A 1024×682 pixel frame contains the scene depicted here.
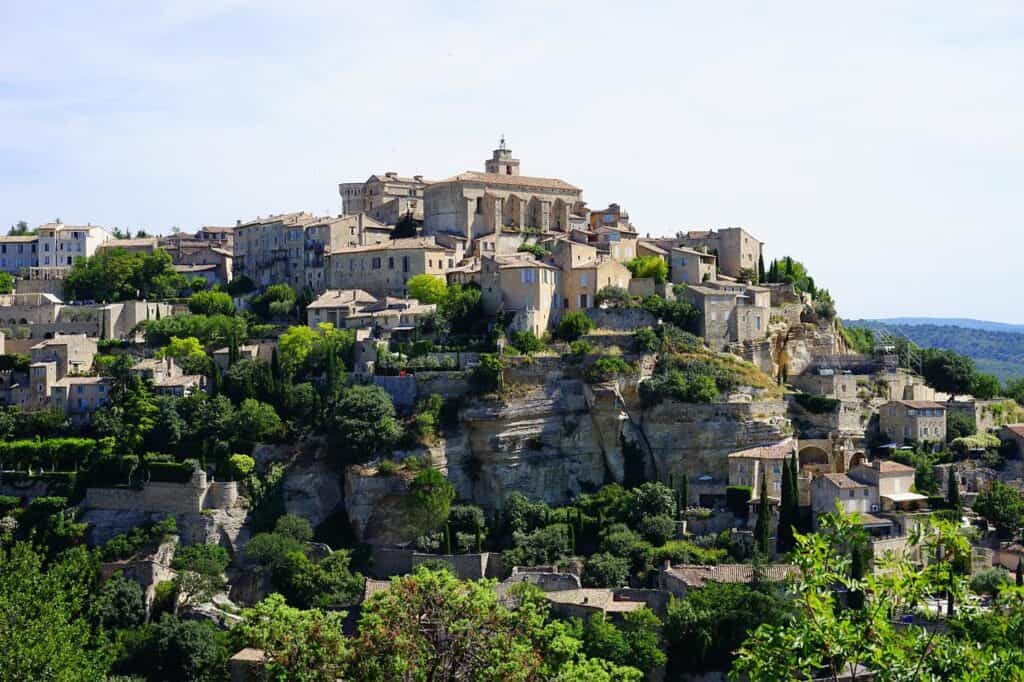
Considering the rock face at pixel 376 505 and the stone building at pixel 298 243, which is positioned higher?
the stone building at pixel 298 243

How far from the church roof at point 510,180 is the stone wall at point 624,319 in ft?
54.1

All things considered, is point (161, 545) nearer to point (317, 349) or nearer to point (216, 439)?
point (216, 439)

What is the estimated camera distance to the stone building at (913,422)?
6169 cm

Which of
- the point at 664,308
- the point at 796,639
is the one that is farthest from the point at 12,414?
the point at 796,639

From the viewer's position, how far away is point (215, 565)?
55.8m

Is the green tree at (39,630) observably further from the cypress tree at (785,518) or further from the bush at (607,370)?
the cypress tree at (785,518)

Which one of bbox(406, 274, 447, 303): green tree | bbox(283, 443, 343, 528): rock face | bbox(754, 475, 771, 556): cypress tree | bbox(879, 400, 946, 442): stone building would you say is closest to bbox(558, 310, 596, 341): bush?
bbox(406, 274, 447, 303): green tree

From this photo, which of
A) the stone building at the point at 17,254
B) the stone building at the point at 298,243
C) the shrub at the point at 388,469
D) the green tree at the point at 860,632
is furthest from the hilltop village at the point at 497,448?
the green tree at the point at 860,632

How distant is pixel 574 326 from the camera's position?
64125 mm

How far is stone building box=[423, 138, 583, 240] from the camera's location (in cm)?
7762

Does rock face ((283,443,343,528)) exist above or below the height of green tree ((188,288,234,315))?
below

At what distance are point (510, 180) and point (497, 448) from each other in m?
23.3

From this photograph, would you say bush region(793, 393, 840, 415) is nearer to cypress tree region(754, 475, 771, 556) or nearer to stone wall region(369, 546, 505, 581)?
cypress tree region(754, 475, 771, 556)

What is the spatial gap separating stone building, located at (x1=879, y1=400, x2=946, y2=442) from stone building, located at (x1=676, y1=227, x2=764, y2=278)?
13.4 m
